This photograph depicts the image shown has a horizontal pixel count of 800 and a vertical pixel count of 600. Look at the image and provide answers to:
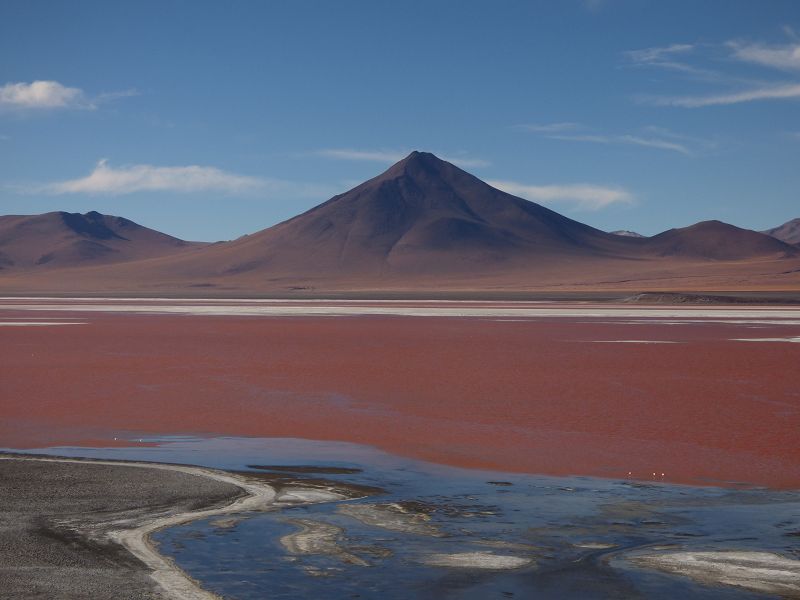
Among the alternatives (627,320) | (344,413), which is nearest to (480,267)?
(627,320)

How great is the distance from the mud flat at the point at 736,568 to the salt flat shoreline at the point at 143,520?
3.16m

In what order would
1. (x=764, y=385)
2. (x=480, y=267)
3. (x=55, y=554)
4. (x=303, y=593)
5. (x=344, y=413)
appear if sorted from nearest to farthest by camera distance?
(x=303, y=593), (x=55, y=554), (x=344, y=413), (x=764, y=385), (x=480, y=267)

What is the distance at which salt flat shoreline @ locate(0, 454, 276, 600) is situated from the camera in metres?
6.30

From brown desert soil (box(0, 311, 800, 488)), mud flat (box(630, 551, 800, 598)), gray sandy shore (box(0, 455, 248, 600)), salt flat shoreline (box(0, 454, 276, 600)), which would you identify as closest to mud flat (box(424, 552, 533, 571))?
mud flat (box(630, 551, 800, 598))

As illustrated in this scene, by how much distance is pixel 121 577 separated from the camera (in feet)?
21.5

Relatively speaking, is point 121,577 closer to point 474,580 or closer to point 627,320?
point 474,580

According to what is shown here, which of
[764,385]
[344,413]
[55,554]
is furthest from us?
[764,385]

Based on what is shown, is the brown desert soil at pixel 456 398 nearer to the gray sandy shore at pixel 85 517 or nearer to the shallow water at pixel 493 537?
the shallow water at pixel 493 537

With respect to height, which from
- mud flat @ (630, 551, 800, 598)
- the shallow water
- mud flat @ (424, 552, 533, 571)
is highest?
mud flat @ (630, 551, 800, 598)

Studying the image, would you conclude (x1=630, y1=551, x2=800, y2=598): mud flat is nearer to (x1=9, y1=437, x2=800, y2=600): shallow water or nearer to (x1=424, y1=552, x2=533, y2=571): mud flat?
(x1=9, y1=437, x2=800, y2=600): shallow water

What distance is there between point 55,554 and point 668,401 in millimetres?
11784

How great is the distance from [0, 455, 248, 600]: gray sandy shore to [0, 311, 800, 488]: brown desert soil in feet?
9.04

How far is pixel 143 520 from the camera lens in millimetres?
8227

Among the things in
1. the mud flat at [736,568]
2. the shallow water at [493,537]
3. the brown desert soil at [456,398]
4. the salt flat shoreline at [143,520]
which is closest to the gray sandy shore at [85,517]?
the salt flat shoreline at [143,520]
